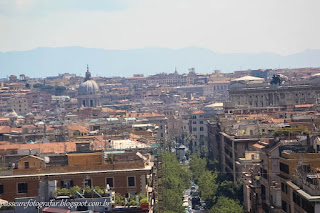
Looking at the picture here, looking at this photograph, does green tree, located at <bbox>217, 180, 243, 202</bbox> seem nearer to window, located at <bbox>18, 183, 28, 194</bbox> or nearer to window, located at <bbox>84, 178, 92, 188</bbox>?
window, located at <bbox>84, 178, 92, 188</bbox>

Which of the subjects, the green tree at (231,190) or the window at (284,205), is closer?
the window at (284,205)

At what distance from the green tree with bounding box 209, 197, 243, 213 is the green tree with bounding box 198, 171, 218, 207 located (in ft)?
16.7

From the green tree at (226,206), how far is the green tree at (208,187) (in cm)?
508

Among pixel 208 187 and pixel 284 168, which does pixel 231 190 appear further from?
pixel 284 168

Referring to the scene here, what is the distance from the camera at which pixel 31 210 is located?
38.7 meters

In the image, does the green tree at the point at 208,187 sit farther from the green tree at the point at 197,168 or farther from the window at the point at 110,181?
the window at the point at 110,181

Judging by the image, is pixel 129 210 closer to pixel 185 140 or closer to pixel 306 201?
pixel 306 201

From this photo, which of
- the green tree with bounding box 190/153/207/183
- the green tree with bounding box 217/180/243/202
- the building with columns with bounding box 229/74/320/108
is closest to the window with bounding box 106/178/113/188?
the green tree with bounding box 217/180/243/202

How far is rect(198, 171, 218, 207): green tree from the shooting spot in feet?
245

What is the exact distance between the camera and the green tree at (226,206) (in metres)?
61.1

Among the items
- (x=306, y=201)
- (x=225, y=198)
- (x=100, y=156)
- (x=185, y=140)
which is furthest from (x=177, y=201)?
(x=185, y=140)

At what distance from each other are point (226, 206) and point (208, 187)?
574 inches

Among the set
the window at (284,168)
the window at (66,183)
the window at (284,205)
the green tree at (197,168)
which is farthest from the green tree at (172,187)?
the window at (66,183)

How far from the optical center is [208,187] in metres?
78.0
